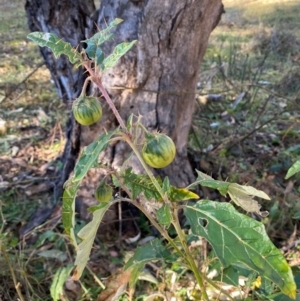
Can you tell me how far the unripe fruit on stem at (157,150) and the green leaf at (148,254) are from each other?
0.47 m

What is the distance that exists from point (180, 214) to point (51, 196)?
68 cm

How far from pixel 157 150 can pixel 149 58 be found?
0.98 meters

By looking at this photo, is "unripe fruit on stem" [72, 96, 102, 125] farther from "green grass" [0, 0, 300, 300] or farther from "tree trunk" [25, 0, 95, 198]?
"tree trunk" [25, 0, 95, 198]

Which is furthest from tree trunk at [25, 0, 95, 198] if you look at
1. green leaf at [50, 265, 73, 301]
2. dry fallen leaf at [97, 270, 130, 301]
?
dry fallen leaf at [97, 270, 130, 301]

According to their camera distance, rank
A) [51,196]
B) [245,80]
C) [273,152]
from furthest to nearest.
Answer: [245,80] < [273,152] < [51,196]

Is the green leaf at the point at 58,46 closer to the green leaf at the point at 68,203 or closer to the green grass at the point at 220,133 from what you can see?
the green leaf at the point at 68,203

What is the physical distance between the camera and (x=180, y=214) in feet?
6.82

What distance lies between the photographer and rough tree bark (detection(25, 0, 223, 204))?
1.71m

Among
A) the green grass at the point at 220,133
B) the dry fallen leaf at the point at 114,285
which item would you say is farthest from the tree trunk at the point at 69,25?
the dry fallen leaf at the point at 114,285

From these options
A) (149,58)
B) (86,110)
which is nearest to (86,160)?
(86,110)

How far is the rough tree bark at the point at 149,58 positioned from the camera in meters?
1.71

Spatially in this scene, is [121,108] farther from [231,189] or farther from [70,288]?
[231,189]

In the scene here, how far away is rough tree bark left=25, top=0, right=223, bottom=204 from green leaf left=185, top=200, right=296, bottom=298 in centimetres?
82

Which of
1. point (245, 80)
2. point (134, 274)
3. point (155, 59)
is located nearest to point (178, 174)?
point (155, 59)
